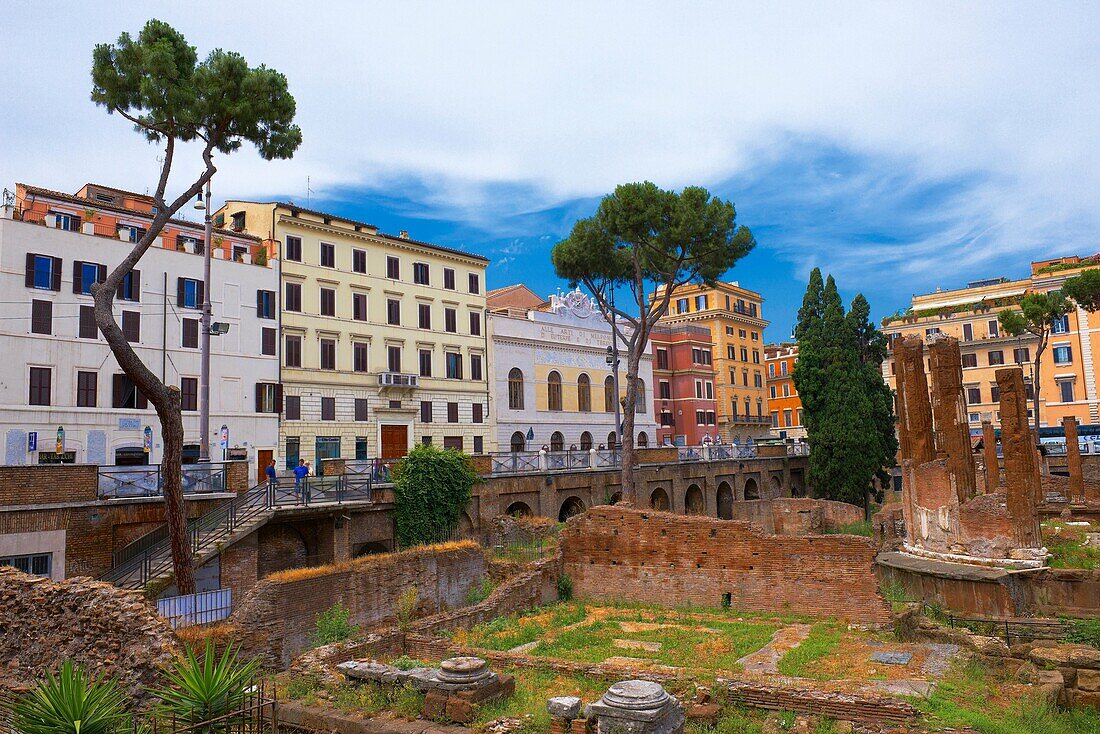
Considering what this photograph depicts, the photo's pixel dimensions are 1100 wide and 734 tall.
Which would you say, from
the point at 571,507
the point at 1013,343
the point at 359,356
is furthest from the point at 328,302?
the point at 1013,343

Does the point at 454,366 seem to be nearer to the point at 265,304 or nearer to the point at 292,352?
the point at 292,352

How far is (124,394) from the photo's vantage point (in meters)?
29.7

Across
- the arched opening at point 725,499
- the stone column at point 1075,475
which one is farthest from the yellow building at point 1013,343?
the stone column at point 1075,475

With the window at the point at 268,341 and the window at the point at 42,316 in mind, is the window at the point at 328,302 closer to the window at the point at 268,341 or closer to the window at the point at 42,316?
the window at the point at 268,341

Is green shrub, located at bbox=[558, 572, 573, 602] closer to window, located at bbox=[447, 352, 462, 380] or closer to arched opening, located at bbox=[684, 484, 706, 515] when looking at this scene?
window, located at bbox=[447, 352, 462, 380]

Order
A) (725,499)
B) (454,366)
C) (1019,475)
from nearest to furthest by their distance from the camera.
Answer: (1019,475), (454,366), (725,499)

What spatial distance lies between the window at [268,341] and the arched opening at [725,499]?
25311 millimetres

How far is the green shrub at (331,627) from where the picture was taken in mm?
14344

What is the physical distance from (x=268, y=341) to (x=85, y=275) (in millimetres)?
7301

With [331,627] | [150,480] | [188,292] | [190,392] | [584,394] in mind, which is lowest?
[331,627]

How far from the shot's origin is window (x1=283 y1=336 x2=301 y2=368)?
34.6m

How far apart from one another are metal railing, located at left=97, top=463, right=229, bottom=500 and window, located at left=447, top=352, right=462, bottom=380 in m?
20.3

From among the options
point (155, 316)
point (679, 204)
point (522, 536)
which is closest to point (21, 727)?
point (522, 536)

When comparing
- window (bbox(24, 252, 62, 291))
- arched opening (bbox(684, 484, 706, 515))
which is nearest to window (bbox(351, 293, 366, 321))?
window (bbox(24, 252, 62, 291))
